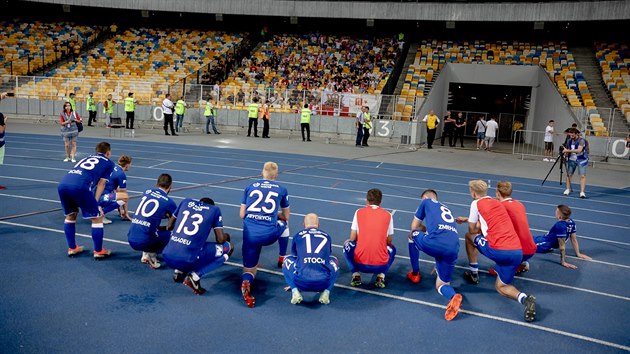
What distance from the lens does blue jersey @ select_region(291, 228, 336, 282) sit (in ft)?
18.1

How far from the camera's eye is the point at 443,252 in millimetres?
6082

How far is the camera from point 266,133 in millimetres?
26109

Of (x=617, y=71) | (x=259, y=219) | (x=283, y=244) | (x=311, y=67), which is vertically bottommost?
(x=283, y=244)

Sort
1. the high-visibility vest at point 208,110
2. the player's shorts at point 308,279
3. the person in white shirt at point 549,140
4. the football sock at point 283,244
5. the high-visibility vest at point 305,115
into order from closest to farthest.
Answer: the player's shorts at point 308,279 < the football sock at point 283,244 < the person in white shirt at point 549,140 < the high-visibility vest at point 305,115 < the high-visibility vest at point 208,110

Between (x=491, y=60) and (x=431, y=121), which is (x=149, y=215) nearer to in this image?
(x=431, y=121)

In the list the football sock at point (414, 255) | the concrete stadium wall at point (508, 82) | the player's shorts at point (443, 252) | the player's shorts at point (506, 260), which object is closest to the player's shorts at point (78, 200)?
the football sock at point (414, 255)

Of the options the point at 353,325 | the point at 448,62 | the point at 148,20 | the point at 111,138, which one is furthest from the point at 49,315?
the point at 148,20

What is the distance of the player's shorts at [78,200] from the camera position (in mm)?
6559

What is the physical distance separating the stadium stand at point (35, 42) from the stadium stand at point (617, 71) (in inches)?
1381

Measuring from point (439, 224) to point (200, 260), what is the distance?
9.76 ft

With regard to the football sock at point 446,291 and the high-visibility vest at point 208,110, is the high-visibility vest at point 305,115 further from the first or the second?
the football sock at point 446,291

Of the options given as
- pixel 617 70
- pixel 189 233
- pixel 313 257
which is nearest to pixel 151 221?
pixel 189 233

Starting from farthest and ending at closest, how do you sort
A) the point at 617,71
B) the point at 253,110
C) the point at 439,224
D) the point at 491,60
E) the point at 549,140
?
the point at 491,60, the point at 617,71, the point at 253,110, the point at 549,140, the point at 439,224

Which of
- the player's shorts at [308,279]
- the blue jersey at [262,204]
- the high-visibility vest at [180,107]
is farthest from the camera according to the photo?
the high-visibility vest at [180,107]
